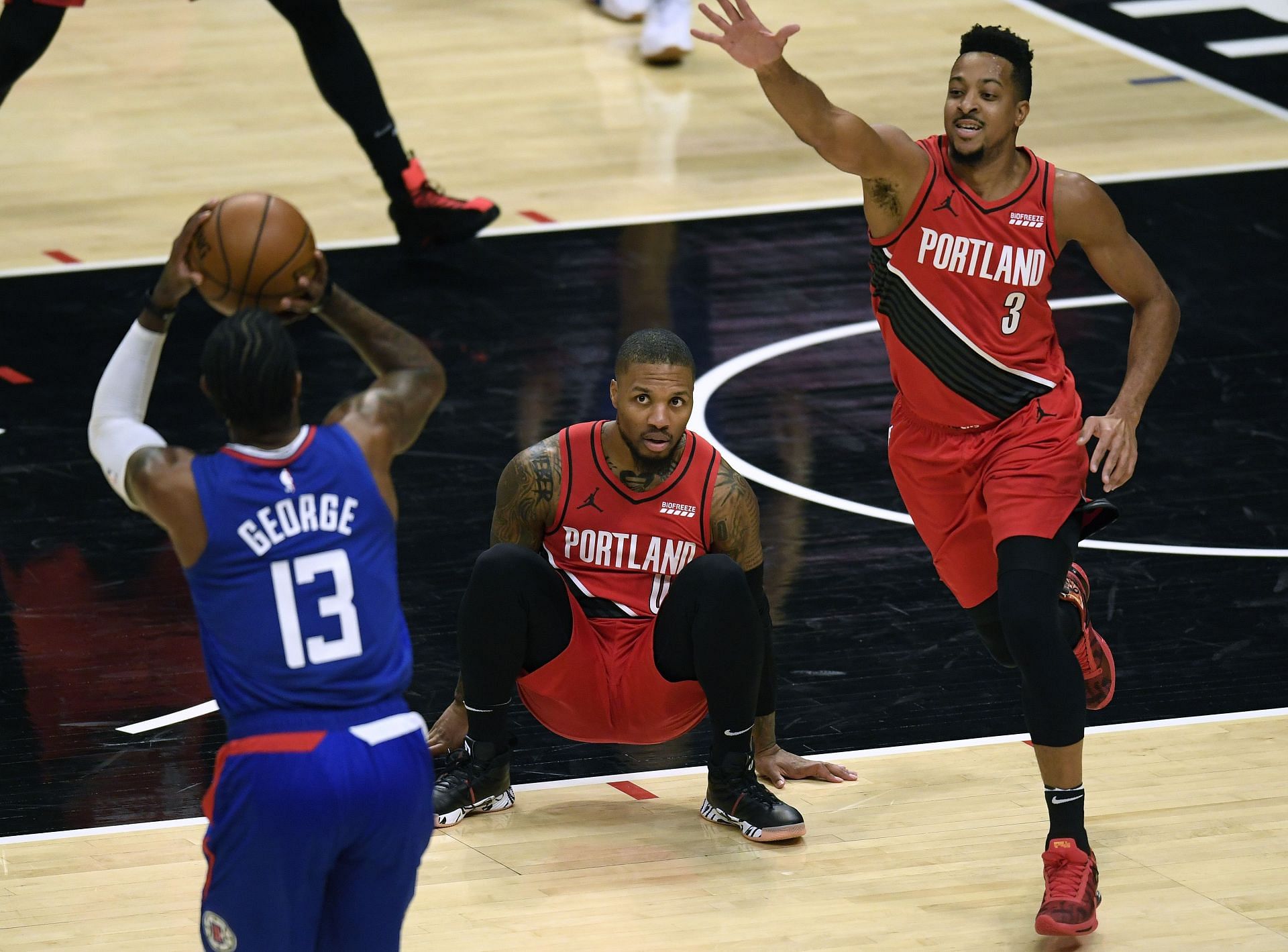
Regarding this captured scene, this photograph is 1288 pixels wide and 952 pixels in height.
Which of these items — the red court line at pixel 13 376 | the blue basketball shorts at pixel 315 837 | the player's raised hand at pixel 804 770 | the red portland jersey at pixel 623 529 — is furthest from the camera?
the red court line at pixel 13 376

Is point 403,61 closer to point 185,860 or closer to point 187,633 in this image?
point 187,633

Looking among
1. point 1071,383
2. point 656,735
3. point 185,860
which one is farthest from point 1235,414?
point 185,860

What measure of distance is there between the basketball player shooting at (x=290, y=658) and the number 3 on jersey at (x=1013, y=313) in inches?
81.2

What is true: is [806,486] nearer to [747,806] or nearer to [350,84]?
[747,806]

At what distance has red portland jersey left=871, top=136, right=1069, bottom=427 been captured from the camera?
5094 mm

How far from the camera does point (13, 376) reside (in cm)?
837

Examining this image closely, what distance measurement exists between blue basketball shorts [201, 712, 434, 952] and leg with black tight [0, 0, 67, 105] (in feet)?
20.7

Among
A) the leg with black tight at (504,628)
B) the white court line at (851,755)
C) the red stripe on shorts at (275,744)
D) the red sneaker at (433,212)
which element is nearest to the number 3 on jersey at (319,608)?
the red stripe on shorts at (275,744)

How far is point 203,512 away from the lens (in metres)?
3.43

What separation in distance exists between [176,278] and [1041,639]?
6.96 ft

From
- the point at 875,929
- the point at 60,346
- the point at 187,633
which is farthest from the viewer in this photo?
the point at 60,346

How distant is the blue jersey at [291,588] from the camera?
342 centimetres

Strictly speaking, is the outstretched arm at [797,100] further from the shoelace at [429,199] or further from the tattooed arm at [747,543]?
the shoelace at [429,199]

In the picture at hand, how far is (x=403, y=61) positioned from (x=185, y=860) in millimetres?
8451
